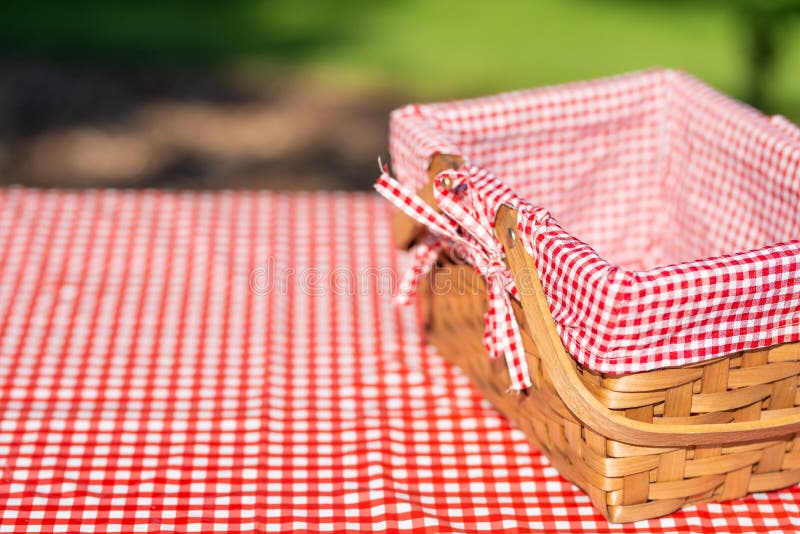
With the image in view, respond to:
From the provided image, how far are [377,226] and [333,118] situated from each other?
1715 millimetres

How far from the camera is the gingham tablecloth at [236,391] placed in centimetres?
120

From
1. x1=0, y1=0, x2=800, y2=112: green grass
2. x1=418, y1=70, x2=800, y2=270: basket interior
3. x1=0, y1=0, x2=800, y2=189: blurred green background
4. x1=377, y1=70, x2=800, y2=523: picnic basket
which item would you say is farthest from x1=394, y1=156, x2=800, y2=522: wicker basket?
x1=0, y1=0, x2=800, y2=112: green grass

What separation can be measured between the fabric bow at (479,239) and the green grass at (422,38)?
2.41m

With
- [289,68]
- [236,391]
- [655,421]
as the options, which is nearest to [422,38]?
[289,68]

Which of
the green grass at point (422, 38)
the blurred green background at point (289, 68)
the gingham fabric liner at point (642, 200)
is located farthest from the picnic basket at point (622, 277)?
the green grass at point (422, 38)

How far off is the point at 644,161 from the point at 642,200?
0.06 m

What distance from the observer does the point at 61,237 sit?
172 cm

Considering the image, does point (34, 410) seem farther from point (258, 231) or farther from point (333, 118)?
point (333, 118)

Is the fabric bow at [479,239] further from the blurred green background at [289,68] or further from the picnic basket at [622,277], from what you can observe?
the blurred green background at [289,68]

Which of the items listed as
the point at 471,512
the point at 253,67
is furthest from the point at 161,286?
the point at 253,67

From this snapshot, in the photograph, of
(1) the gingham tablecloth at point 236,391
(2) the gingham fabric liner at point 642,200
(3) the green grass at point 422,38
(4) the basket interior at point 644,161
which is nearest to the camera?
(2) the gingham fabric liner at point 642,200

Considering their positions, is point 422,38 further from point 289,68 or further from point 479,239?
point 479,239

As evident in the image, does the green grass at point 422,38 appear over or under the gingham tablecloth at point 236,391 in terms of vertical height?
under

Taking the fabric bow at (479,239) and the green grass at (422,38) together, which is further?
the green grass at (422,38)
